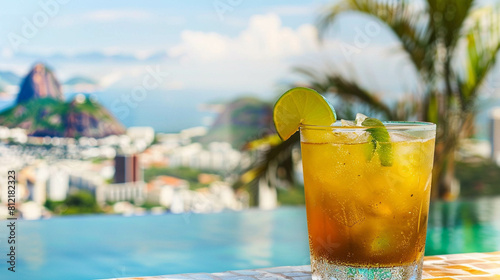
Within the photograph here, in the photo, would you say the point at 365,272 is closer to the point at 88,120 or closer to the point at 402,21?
the point at 402,21

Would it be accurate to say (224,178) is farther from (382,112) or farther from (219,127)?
(382,112)

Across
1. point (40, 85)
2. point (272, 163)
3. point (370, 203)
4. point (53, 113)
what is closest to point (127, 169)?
point (53, 113)

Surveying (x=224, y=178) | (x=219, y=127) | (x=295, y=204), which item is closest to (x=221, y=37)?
(x=219, y=127)

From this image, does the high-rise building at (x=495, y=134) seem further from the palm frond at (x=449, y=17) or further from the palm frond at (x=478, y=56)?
the palm frond at (x=449, y=17)

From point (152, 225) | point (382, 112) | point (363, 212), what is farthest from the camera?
point (382, 112)

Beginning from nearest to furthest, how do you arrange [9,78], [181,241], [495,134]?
[181,241]
[9,78]
[495,134]

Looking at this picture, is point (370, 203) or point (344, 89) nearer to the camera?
point (370, 203)
